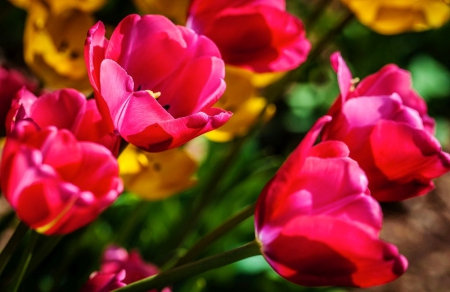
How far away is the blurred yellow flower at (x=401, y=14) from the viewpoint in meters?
0.62

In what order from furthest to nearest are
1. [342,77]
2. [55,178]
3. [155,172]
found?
[155,172] → [342,77] → [55,178]

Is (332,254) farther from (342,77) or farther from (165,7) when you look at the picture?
(165,7)

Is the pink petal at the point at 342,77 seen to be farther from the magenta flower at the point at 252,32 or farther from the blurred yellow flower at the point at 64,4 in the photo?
the blurred yellow flower at the point at 64,4

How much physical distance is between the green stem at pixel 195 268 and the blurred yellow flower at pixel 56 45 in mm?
296

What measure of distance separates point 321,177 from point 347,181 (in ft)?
0.05

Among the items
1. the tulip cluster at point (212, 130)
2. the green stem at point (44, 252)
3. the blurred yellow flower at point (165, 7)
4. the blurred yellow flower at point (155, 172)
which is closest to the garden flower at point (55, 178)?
the tulip cluster at point (212, 130)

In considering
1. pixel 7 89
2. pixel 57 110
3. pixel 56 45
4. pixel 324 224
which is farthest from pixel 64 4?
pixel 324 224

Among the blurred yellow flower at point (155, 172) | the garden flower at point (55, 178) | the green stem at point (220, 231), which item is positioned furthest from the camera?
the blurred yellow flower at point (155, 172)

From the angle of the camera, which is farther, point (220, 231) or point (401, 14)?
point (401, 14)

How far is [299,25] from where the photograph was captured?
497 mm

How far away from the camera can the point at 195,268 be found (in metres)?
0.35

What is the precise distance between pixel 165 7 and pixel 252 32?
177 millimetres

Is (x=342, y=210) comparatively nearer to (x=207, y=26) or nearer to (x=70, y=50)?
(x=207, y=26)

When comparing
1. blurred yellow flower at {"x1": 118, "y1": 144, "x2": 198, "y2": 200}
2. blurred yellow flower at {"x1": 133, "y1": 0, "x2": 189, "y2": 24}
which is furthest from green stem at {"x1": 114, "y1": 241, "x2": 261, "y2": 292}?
blurred yellow flower at {"x1": 133, "y1": 0, "x2": 189, "y2": 24}
